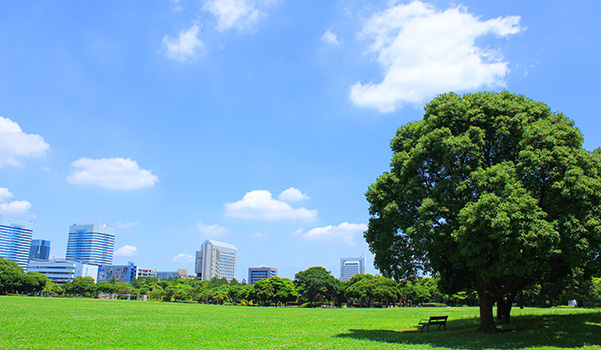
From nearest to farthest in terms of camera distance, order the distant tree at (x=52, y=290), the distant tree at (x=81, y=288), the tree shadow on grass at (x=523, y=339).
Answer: the tree shadow on grass at (x=523, y=339) → the distant tree at (x=52, y=290) → the distant tree at (x=81, y=288)

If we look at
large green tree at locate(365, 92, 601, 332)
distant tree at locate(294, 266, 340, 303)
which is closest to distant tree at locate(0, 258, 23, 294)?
distant tree at locate(294, 266, 340, 303)

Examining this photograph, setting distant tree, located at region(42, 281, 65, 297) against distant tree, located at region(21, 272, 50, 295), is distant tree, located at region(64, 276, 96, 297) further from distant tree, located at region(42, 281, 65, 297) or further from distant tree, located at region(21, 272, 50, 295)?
distant tree, located at region(21, 272, 50, 295)

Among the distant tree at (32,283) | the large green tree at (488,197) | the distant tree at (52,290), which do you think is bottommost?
the distant tree at (52,290)

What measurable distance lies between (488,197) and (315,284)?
97718 millimetres

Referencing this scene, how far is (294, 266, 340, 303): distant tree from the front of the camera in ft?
366

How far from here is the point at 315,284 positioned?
111188 mm

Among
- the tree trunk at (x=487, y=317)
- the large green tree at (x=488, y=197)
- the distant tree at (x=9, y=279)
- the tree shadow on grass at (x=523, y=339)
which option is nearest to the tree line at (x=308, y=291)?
the distant tree at (x=9, y=279)

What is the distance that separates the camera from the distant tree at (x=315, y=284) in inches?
4392

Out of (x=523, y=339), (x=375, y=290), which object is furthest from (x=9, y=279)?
(x=523, y=339)

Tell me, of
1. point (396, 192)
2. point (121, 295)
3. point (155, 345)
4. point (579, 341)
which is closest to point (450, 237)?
point (396, 192)

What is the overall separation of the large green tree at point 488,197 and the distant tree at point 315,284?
286 feet

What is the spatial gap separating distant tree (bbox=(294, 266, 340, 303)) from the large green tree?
8727cm

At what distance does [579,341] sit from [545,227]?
20.1 feet

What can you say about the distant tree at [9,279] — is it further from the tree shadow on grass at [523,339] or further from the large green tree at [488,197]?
the tree shadow on grass at [523,339]
